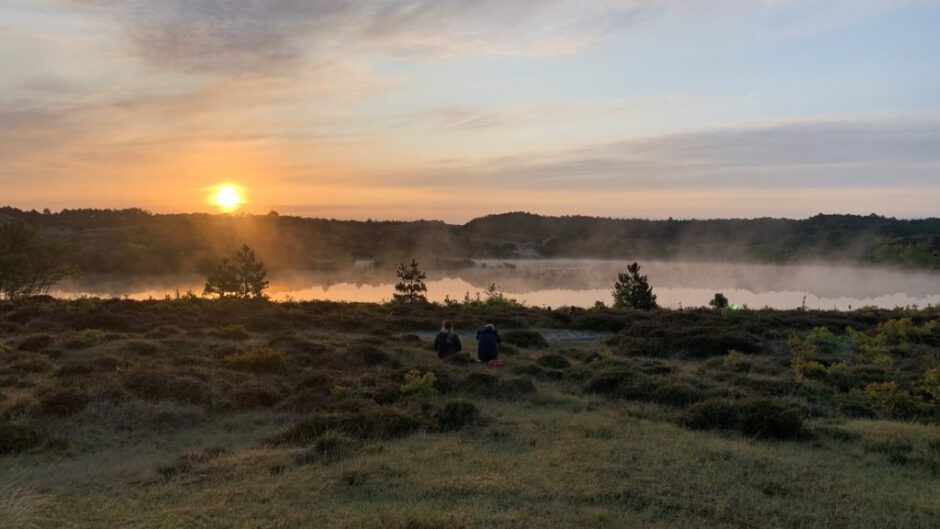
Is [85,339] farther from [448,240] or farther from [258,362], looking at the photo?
[448,240]

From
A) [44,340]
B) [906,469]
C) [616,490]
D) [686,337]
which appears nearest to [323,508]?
[616,490]

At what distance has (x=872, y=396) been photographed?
13.2 metres

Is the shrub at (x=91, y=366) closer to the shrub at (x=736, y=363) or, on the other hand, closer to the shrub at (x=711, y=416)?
the shrub at (x=711, y=416)

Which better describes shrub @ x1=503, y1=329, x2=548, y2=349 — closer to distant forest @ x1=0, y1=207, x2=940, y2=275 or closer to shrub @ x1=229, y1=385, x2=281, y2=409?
shrub @ x1=229, y1=385, x2=281, y2=409

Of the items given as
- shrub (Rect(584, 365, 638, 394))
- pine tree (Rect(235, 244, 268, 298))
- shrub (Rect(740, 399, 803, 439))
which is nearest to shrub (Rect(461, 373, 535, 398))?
shrub (Rect(584, 365, 638, 394))

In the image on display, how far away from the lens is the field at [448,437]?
659 cm

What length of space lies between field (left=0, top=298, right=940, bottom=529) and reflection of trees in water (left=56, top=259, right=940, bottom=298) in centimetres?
4871

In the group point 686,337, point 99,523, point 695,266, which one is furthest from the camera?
point 695,266

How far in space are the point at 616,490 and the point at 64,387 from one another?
35.6 ft

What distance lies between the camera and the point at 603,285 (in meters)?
75.7

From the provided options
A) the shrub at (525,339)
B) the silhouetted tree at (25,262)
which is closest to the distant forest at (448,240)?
the silhouetted tree at (25,262)

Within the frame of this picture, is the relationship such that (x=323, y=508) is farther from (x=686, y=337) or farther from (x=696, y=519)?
(x=686, y=337)

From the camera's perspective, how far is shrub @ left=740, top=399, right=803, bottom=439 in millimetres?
10234

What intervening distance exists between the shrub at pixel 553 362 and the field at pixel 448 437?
69 mm
